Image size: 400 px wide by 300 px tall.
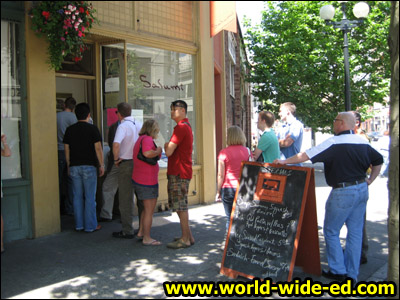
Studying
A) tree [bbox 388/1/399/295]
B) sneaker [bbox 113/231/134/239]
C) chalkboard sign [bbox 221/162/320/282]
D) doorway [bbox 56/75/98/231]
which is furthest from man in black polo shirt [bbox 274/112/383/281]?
doorway [bbox 56/75/98/231]

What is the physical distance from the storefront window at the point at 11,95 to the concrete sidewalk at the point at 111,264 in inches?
43.1

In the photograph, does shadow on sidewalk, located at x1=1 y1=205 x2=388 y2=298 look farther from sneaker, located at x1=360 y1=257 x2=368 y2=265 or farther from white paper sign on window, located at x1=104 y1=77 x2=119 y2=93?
white paper sign on window, located at x1=104 y1=77 x2=119 y2=93

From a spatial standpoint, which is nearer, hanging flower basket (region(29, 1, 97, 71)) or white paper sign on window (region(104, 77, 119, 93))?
hanging flower basket (region(29, 1, 97, 71))

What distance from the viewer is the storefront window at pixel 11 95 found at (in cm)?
556

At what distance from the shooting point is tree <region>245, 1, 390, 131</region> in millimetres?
17547

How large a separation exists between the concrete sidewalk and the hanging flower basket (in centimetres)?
257

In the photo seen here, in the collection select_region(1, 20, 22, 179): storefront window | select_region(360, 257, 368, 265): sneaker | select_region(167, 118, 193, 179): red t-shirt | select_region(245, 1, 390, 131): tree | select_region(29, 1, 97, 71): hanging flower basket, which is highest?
select_region(245, 1, 390, 131): tree

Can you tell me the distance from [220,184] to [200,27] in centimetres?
452

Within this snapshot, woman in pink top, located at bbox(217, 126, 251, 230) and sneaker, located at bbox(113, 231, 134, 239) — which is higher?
woman in pink top, located at bbox(217, 126, 251, 230)

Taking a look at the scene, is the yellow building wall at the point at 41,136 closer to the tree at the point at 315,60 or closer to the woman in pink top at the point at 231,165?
the woman in pink top at the point at 231,165

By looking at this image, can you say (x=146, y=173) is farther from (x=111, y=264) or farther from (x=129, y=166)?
(x=111, y=264)

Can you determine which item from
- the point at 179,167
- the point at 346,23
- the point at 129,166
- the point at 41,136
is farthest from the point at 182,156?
the point at 346,23

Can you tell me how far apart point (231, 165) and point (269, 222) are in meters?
1.02

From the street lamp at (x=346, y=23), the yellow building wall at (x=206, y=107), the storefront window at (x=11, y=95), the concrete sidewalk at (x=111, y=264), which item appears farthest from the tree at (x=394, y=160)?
the street lamp at (x=346, y=23)
